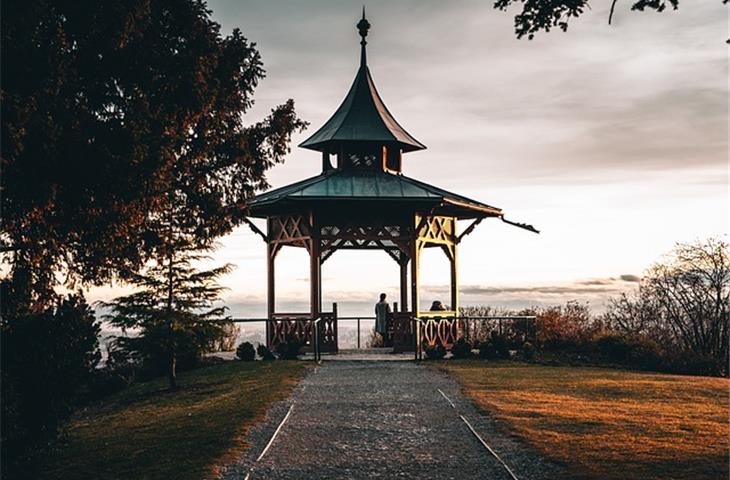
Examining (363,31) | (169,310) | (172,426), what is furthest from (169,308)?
(363,31)

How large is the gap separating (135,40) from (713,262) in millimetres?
18487

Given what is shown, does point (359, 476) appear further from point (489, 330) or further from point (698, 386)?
point (489, 330)

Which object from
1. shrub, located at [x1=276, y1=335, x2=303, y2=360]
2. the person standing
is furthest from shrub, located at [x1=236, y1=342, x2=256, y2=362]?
the person standing

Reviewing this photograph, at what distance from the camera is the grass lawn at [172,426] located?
1155 centimetres

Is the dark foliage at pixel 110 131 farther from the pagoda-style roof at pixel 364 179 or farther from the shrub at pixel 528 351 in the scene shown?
the shrub at pixel 528 351

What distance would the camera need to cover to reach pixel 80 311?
1315 centimetres

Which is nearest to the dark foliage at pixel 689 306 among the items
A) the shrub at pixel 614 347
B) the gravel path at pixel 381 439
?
the shrub at pixel 614 347

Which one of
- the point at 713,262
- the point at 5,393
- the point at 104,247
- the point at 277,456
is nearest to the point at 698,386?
the point at 713,262

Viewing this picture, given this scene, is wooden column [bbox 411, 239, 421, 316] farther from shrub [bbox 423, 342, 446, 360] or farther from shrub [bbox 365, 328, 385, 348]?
shrub [bbox 365, 328, 385, 348]

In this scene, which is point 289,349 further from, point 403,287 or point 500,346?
point 403,287

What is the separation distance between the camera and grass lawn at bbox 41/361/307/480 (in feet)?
37.9

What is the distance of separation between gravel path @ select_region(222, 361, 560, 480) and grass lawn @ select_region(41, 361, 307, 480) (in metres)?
0.47

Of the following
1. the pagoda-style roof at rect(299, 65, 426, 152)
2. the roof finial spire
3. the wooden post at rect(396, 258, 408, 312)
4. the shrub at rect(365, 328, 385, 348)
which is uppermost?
the roof finial spire

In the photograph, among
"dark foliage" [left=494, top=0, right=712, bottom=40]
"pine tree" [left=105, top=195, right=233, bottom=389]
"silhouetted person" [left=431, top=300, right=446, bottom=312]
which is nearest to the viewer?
"dark foliage" [left=494, top=0, right=712, bottom=40]
